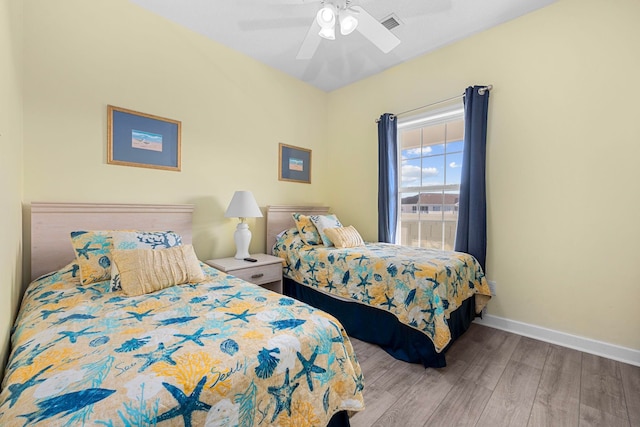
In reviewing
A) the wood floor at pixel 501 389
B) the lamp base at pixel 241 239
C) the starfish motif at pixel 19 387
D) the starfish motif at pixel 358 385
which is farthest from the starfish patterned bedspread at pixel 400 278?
the starfish motif at pixel 19 387

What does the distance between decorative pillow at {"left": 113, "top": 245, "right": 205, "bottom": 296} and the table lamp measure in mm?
878

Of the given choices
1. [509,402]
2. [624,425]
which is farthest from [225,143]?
[624,425]

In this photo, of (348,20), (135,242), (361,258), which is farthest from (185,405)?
(348,20)

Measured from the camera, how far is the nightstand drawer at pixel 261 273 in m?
2.38

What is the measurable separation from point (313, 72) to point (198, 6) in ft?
4.69

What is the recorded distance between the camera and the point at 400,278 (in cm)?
200

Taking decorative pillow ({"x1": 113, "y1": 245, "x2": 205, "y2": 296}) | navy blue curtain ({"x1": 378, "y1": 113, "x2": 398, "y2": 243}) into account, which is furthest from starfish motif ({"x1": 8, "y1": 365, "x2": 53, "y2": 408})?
navy blue curtain ({"x1": 378, "y1": 113, "x2": 398, "y2": 243})

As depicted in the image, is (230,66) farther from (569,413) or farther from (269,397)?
(569,413)

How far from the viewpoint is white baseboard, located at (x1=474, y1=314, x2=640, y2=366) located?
194cm

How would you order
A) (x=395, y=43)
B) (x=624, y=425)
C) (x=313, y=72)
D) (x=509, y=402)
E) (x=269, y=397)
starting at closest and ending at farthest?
1. (x=269, y=397)
2. (x=624, y=425)
3. (x=509, y=402)
4. (x=395, y=43)
5. (x=313, y=72)

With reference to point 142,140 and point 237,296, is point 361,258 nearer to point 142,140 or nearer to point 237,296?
point 237,296

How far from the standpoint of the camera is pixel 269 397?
0.87 meters

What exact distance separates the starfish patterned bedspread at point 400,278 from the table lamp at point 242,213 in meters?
0.45

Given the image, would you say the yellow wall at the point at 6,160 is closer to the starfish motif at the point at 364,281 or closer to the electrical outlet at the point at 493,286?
the starfish motif at the point at 364,281
